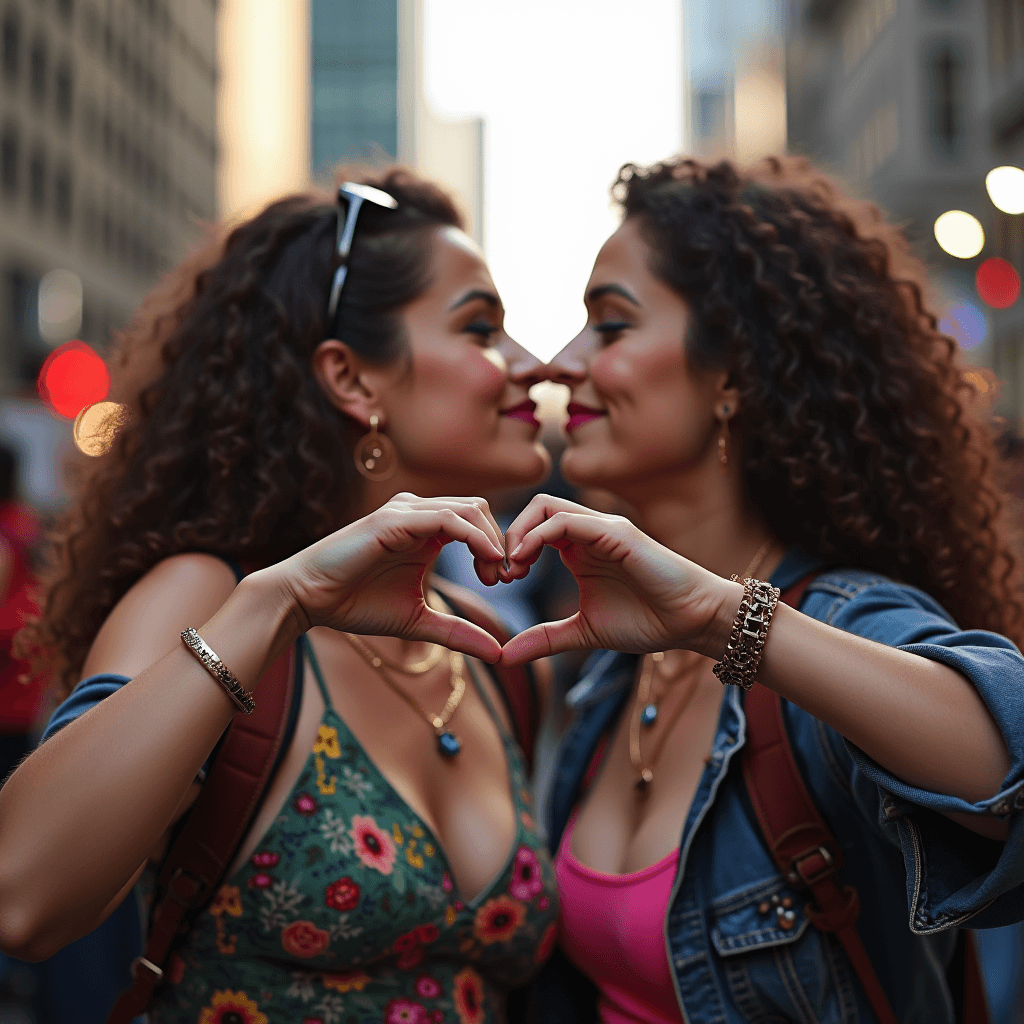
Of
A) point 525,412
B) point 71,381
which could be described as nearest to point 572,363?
point 525,412

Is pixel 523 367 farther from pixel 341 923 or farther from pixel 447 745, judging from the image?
pixel 341 923

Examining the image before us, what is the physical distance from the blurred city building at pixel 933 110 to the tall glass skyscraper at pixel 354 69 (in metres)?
92.0

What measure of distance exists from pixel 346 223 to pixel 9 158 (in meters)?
40.9

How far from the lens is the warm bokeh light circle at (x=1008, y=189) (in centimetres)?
1002

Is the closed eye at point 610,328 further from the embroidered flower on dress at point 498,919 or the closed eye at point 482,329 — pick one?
the embroidered flower on dress at point 498,919

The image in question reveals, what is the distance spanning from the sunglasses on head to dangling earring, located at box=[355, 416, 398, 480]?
336 millimetres

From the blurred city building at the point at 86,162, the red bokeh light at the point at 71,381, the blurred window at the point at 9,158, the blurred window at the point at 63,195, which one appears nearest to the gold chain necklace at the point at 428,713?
the red bokeh light at the point at 71,381

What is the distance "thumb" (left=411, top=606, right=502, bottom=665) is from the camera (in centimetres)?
220

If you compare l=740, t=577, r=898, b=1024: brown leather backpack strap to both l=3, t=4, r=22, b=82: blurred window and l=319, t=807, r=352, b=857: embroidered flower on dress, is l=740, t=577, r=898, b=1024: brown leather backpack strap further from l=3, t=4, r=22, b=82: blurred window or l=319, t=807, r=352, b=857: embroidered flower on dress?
l=3, t=4, r=22, b=82: blurred window

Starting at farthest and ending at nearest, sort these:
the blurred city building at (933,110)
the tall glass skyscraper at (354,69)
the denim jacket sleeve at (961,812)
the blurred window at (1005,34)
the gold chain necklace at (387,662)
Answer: the tall glass skyscraper at (354,69) < the blurred window at (1005,34) < the blurred city building at (933,110) < the gold chain necklace at (387,662) < the denim jacket sleeve at (961,812)

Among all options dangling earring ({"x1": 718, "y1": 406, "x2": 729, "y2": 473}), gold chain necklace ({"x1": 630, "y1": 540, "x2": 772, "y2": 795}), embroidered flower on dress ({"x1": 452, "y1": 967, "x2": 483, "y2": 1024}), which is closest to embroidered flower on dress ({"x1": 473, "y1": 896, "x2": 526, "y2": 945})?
embroidered flower on dress ({"x1": 452, "y1": 967, "x2": 483, "y2": 1024})

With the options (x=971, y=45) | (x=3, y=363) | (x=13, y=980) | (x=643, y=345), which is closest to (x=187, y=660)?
(x=643, y=345)

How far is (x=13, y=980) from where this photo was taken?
20.2 ft

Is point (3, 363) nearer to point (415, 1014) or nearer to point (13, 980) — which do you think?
point (13, 980)
